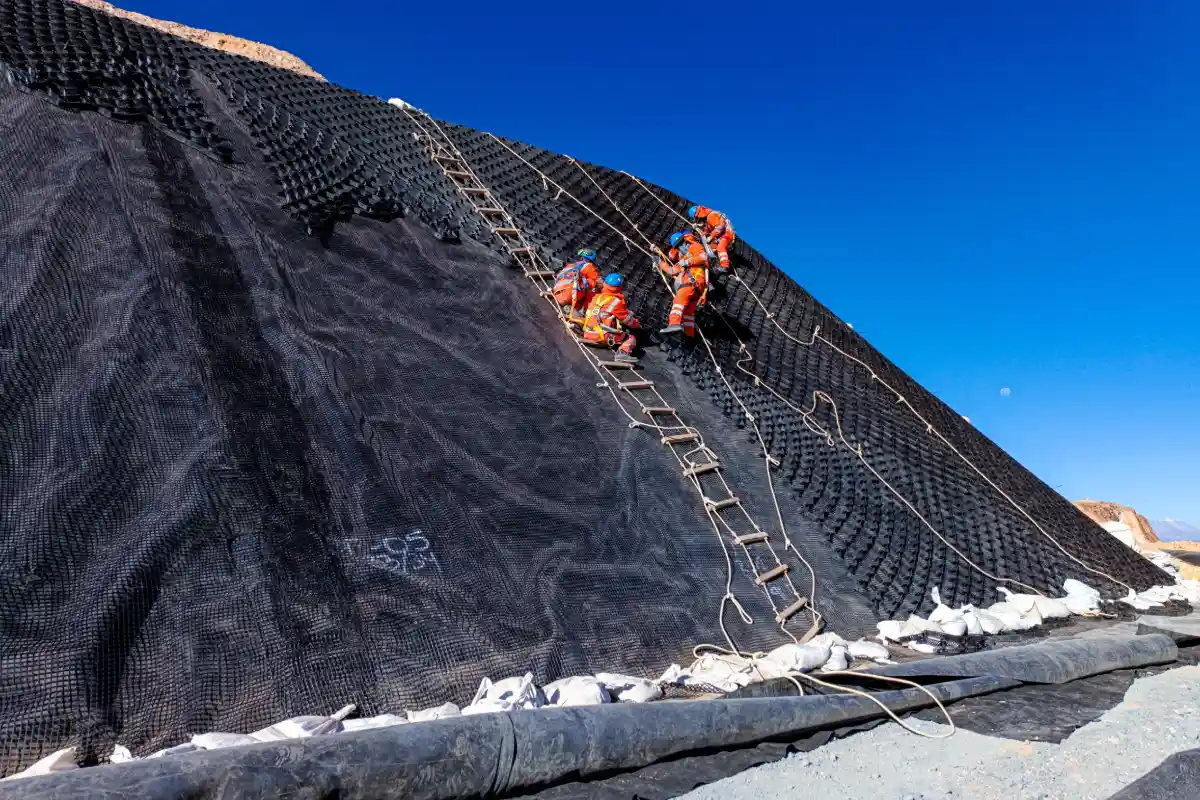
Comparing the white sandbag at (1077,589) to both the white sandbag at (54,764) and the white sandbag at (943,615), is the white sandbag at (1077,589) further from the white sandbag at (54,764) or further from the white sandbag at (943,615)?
the white sandbag at (54,764)

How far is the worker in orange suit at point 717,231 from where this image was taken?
17.1ft

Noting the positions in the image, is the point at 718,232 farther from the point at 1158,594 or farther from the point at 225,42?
the point at 225,42

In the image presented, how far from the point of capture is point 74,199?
10.1 ft

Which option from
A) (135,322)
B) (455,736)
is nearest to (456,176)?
(135,322)

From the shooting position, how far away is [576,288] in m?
4.11

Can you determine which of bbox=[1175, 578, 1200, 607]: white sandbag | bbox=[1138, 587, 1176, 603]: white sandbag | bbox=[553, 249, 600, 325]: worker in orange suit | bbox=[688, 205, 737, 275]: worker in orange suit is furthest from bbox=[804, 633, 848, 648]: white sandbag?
bbox=[688, 205, 737, 275]: worker in orange suit

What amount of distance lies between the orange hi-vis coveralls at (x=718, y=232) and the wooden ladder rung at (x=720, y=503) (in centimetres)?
224

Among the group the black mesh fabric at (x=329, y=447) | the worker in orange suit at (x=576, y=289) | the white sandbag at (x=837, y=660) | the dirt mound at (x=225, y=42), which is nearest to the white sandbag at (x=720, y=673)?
the black mesh fabric at (x=329, y=447)

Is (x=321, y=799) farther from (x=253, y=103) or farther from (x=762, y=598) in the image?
(x=253, y=103)

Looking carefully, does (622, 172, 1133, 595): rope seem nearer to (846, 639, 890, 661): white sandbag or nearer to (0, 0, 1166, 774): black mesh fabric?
(0, 0, 1166, 774): black mesh fabric

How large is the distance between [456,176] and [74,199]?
213 centimetres

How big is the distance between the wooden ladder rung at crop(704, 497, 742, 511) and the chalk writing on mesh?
1227mm

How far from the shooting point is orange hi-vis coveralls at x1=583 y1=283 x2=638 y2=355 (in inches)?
159

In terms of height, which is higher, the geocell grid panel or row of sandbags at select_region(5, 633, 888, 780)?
the geocell grid panel
